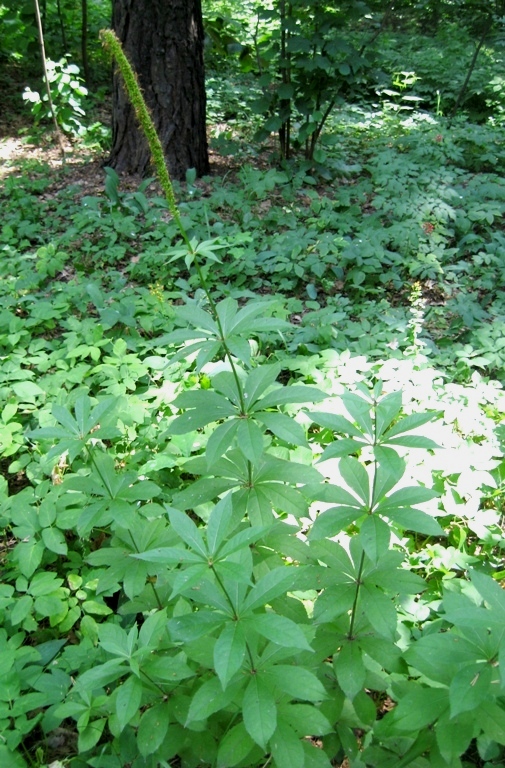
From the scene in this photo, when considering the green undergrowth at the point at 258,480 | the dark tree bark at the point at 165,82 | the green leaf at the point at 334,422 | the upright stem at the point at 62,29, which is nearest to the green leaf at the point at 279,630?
the green undergrowth at the point at 258,480

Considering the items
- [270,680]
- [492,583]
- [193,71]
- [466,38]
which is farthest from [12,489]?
[466,38]

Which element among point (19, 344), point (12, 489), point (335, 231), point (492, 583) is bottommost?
point (12, 489)

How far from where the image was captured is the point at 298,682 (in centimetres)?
114

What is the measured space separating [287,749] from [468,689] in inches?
15.6

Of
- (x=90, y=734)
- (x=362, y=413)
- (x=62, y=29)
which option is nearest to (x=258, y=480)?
(x=362, y=413)

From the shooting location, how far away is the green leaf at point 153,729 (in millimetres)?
1294

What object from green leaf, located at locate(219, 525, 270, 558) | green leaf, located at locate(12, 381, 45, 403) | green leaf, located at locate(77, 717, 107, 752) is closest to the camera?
green leaf, located at locate(219, 525, 270, 558)

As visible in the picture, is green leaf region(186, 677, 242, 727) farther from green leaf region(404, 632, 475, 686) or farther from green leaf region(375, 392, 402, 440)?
green leaf region(375, 392, 402, 440)

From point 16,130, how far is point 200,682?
7173 millimetres

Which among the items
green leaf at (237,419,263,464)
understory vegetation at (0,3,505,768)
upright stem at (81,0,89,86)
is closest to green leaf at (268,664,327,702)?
understory vegetation at (0,3,505,768)

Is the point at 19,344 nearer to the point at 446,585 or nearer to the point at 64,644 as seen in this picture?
the point at 64,644

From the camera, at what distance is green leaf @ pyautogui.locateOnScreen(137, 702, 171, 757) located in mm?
1294

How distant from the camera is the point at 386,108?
664 centimetres

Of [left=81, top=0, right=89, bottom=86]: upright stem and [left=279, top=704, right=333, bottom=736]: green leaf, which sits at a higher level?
[left=81, top=0, right=89, bottom=86]: upright stem
